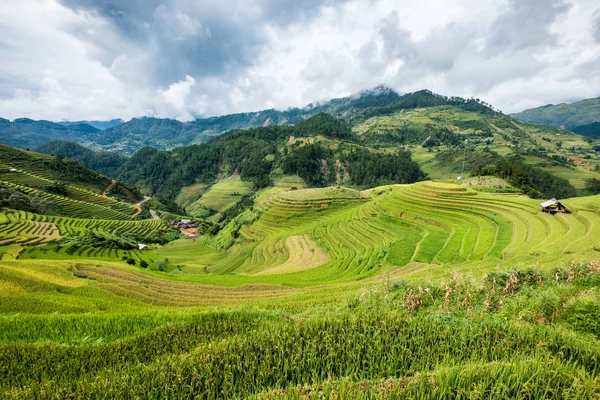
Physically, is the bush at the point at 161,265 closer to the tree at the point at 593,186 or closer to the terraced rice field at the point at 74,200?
the terraced rice field at the point at 74,200

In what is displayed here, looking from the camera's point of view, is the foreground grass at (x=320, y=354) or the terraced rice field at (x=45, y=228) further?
the terraced rice field at (x=45, y=228)

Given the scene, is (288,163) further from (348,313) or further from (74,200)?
(348,313)

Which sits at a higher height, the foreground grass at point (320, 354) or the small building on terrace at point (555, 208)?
the small building on terrace at point (555, 208)

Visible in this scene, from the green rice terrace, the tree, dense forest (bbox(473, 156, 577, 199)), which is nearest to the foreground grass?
the green rice terrace

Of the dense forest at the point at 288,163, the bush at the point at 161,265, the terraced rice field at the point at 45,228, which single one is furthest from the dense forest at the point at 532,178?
the terraced rice field at the point at 45,228

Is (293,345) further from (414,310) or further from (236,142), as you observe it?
(236,142)

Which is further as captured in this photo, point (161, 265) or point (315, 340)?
point (161, 265)

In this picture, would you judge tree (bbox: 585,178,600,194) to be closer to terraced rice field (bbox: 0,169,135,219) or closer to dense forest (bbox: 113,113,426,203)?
dense forest (bbox: 113,113,426,203)

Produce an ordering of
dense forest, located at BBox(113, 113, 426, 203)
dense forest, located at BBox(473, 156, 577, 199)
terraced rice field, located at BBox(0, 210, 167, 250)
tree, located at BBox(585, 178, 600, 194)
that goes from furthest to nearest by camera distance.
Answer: dense forest, located at BBox(113, 113, 426, 203), tree, located at BBox(585, 178, 600, 194), dense forest, located at BBox(473, 156, 577, 199), terraced rice field, located at BBox(0, 210, 167, 250)

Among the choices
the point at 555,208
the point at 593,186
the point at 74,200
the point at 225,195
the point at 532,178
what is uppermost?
the point at 532,178

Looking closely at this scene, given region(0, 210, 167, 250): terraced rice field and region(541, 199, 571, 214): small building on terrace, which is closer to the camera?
region(541, 199, 571, 214): small building on terrace

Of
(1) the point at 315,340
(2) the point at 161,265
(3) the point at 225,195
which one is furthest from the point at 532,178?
(3) the point at 225,195

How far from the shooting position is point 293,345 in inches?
184

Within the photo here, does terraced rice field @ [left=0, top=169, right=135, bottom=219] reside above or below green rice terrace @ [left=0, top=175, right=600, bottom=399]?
A: above
